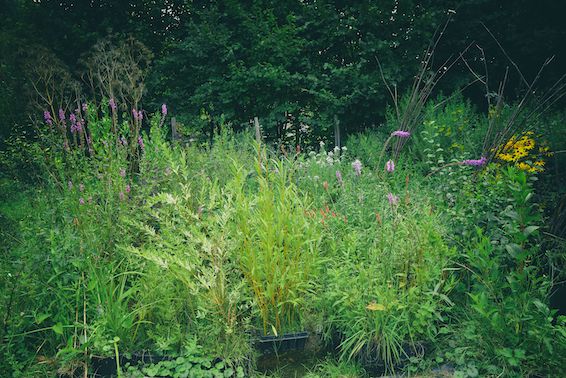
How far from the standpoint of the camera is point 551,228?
335cm

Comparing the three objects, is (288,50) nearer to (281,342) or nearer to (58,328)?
(281,342)

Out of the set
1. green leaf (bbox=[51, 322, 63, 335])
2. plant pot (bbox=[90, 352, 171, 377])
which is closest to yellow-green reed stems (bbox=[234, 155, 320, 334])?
plant pot (bbox=[90, 352, 171, 377])

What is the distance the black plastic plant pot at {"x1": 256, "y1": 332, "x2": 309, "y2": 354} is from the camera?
3.06 meters

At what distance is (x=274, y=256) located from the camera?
302 centimetres

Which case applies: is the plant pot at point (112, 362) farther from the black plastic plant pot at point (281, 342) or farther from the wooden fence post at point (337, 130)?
the wooden fence post at point (337, 130)

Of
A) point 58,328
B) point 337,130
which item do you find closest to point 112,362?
point 58,328

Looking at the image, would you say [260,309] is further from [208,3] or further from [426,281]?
[208,3]

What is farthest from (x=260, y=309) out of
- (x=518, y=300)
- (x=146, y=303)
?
(x=518, y=300)

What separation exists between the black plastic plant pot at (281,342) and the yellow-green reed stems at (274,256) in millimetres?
58

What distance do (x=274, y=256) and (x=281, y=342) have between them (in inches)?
21.8

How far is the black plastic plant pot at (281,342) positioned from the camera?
3.06m

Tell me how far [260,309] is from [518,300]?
1526 mm

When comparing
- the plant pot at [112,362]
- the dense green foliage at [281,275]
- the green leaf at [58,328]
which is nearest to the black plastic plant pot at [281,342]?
the dense green foliage at [281,275]

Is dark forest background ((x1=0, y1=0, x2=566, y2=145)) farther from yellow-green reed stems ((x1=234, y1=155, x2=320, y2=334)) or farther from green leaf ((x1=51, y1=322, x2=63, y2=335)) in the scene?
green leaf ((x1=51, y1=322, x2=63, y2=335))
